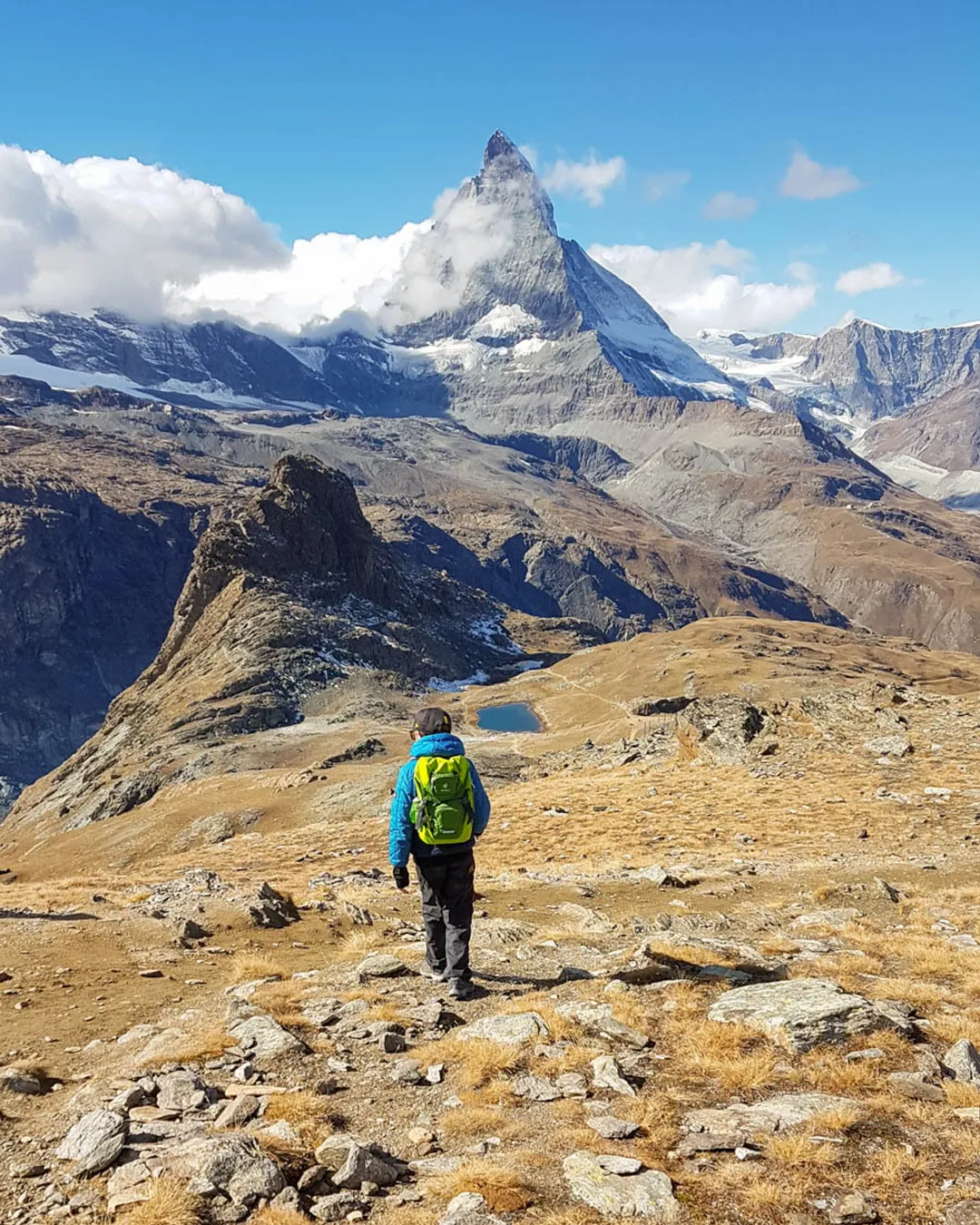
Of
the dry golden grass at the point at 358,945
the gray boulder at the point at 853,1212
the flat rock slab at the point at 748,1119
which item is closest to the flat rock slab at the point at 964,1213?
the gray boulder at the point at 853,1212

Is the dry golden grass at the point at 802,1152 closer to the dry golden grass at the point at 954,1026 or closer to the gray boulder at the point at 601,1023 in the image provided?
the gray boulder at the point at 601,1023

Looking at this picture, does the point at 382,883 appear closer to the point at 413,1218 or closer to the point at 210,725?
the point at 413,1218

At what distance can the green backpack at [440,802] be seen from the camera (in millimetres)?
11664

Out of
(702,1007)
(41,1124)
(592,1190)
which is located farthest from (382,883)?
(592,1190)

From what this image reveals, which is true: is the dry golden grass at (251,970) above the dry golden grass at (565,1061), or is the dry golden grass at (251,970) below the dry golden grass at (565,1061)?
below

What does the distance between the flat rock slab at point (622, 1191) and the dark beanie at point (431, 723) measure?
245 inches

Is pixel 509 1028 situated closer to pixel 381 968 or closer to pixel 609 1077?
pixel 609 1077

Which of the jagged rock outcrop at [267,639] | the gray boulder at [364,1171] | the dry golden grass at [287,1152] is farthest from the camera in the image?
the jagged rock outcrop at [267,639]

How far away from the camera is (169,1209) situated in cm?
612

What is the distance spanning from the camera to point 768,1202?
6.25 meters

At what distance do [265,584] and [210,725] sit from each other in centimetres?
4225

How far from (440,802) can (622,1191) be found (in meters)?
5.85

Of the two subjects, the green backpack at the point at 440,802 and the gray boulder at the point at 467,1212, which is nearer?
the gray boulder at the point at 467,1212

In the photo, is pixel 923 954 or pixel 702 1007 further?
pixel 923 954
